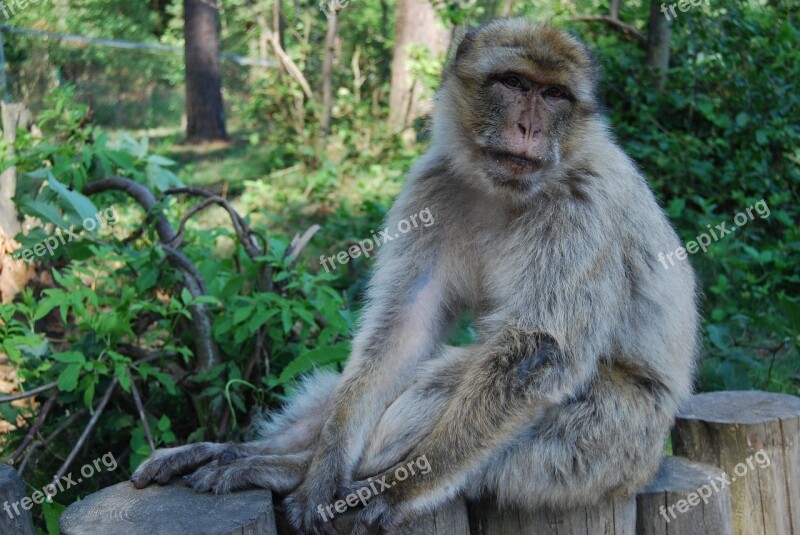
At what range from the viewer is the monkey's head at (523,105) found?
3.15m

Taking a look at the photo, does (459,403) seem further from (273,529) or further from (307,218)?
(307,218)

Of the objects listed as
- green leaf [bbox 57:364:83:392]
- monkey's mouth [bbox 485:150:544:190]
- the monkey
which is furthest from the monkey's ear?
green leaf [bbox 57:364:83:392]

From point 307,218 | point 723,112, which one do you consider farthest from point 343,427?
point 723,112

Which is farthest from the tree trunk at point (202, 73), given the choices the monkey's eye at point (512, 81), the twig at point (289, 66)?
the monkey's eye at point (512, 81)

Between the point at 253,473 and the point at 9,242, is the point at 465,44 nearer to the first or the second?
the point at 253,473

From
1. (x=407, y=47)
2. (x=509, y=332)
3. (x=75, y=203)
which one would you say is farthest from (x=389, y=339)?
(x=407, y=47)

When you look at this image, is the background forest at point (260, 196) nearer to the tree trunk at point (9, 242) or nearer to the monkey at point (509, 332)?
the tree trunk at point (9, 242)

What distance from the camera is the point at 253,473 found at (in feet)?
10.0

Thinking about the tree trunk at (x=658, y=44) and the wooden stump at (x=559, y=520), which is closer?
the wooden stump at (x=559, y=520)

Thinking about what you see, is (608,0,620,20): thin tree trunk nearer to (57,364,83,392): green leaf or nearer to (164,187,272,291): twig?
(164,187,272,291): twig

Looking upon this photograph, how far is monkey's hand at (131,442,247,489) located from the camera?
3008 mm

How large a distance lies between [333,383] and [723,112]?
18.5 feet

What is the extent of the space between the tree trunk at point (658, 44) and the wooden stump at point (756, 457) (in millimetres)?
5123

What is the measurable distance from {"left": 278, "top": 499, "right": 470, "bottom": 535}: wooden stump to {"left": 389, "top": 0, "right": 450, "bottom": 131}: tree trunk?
7.12 metres
